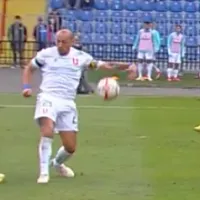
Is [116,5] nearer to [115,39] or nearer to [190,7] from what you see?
[115,39]

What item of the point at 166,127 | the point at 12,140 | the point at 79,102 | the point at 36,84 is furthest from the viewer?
the point at 36,84

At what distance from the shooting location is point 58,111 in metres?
11.6

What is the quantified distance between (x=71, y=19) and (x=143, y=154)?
24356 millimetres

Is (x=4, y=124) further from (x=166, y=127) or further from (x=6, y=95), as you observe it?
(x=6, y=95)

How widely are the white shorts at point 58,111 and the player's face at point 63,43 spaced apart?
1.96 feet

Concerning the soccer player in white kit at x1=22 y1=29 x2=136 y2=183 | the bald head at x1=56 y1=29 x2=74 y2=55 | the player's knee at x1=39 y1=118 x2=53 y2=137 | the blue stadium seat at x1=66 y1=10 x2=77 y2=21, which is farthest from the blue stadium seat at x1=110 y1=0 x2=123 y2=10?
the player's knee at x1=39 y1=118 x2=53 y2=137

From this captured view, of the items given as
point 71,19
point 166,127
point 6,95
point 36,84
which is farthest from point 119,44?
point 166,127

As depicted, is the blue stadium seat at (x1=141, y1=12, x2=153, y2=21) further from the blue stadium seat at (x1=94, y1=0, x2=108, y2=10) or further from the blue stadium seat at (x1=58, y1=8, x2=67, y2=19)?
the blue stadium seat at (x1=58, y1=8, x2=67, y2=19)

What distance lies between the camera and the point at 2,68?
36219 mm

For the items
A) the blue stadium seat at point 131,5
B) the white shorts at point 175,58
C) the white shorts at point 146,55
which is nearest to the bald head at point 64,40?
the white shorts at point 146,55

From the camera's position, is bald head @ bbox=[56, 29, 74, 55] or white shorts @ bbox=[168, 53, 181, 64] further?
white shorts @ bbox=[168, 53, 181, 64]

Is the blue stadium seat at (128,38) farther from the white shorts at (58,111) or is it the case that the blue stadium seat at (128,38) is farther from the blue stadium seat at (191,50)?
the white shorts at (58,111)

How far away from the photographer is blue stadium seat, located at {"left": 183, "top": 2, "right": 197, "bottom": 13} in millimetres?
39438

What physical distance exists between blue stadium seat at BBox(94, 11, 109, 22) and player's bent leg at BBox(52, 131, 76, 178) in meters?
26.1
